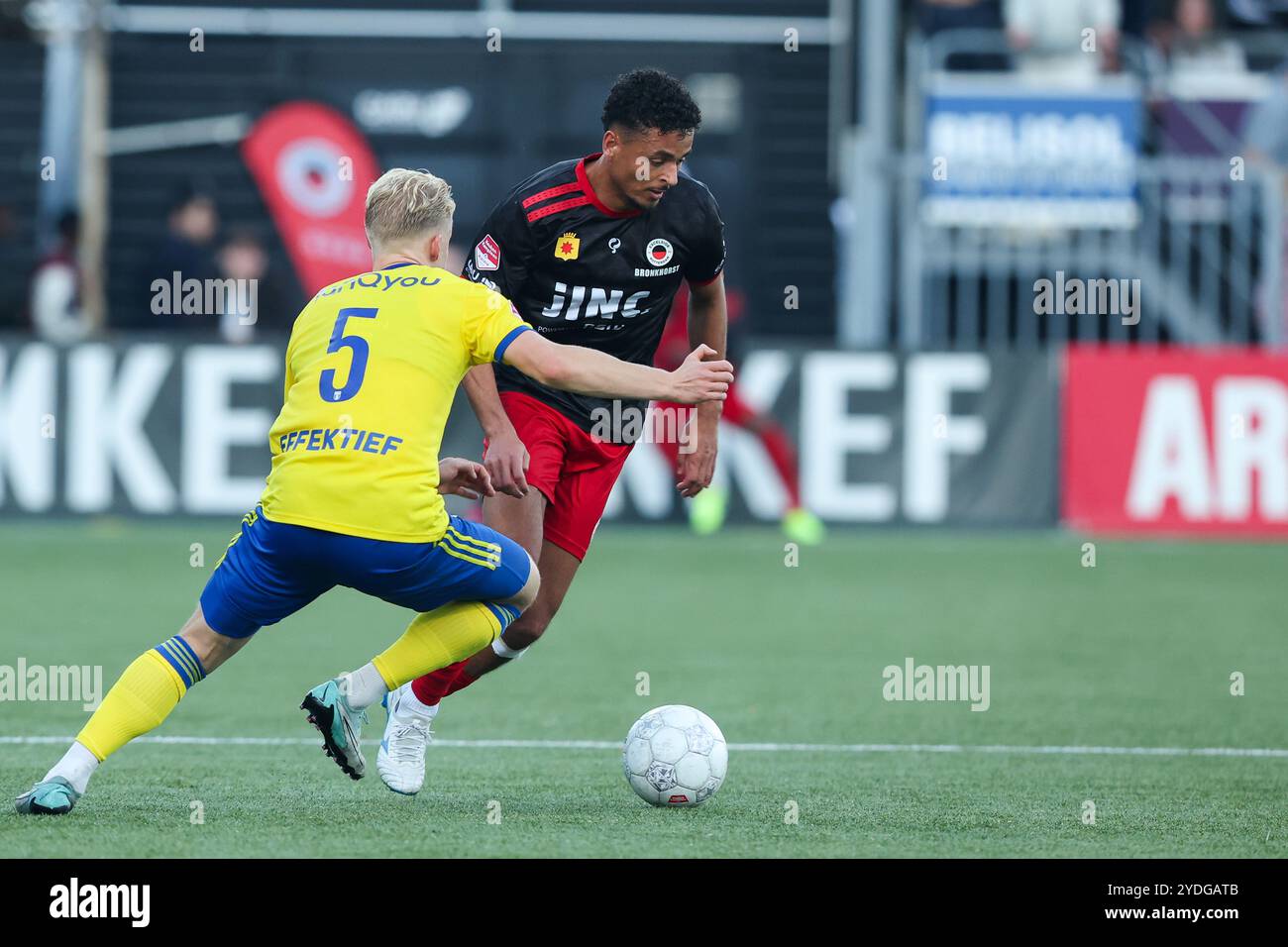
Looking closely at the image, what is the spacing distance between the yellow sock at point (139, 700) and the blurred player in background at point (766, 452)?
9417mm

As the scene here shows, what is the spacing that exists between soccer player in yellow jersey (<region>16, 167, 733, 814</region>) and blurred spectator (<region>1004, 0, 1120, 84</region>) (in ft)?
39.6

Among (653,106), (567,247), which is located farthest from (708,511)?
(653,106)

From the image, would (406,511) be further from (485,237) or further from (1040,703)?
(1040,703)

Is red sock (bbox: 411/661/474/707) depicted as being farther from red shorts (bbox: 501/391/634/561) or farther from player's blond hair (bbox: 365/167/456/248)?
player's blond hair (bbox: 365/167/456/248)

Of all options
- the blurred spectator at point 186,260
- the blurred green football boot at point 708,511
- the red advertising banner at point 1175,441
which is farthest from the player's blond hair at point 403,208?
the blurred spectator at point 186,260

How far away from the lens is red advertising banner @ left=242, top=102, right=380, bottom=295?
1856 cm

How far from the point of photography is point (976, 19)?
18.2 m

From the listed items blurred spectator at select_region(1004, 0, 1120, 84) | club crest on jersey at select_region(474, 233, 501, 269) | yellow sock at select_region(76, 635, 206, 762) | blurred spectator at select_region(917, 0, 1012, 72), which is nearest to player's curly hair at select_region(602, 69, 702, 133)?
club crest on jersey at select_region(474, 233, 501, 269)

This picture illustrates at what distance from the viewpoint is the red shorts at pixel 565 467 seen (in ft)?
23.8

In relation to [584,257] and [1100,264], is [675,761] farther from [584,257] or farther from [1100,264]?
[1100,264]

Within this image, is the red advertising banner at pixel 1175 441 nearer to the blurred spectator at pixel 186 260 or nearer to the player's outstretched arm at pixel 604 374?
the blurred spectator at pixel 186 260

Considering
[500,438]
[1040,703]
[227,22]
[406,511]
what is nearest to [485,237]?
[500,438]

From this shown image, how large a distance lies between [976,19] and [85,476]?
8.29 m

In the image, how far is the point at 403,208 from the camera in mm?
6180
